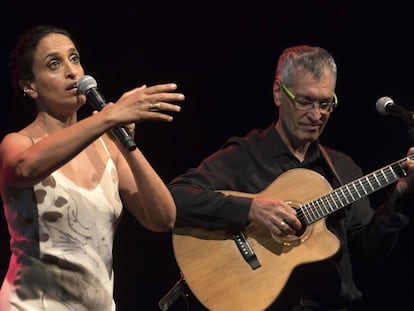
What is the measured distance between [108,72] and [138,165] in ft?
5.97

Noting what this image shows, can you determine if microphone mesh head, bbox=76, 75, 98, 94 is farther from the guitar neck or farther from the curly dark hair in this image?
the guitar neck

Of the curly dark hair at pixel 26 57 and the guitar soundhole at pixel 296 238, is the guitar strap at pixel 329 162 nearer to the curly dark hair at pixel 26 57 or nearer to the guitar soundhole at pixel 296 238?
the guitar soundhole at pixel 296 238

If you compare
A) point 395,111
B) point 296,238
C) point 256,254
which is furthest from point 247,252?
point 395,111

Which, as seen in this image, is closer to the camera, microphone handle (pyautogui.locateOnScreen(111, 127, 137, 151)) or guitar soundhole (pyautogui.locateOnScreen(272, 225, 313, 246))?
microphone handle (pyautogui.locateOnScreen(111, 127, 137, 151))

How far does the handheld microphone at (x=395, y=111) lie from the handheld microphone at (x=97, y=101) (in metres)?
1.29

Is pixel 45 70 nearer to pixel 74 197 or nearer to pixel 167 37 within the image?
pixel 74 197

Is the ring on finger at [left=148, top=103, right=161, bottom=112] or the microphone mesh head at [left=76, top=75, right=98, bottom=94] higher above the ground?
the microphone mesh head at [left=76, top=75, right=98, bottom=94]

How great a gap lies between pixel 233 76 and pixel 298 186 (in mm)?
1257

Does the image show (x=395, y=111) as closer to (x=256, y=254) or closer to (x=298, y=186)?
(x=298, y=186)

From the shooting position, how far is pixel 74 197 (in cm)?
237

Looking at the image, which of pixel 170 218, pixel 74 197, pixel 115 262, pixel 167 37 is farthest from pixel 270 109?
pixel 74 197

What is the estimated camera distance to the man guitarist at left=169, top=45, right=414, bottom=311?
3309 mm

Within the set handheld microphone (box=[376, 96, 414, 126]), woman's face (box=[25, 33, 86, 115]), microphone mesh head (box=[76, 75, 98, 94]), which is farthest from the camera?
handheld microphone (box=[376, 96, 414, 126])

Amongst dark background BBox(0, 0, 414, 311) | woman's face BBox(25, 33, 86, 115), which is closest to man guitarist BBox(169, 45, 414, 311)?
dark background BBox(0, 0, 414, 311)
